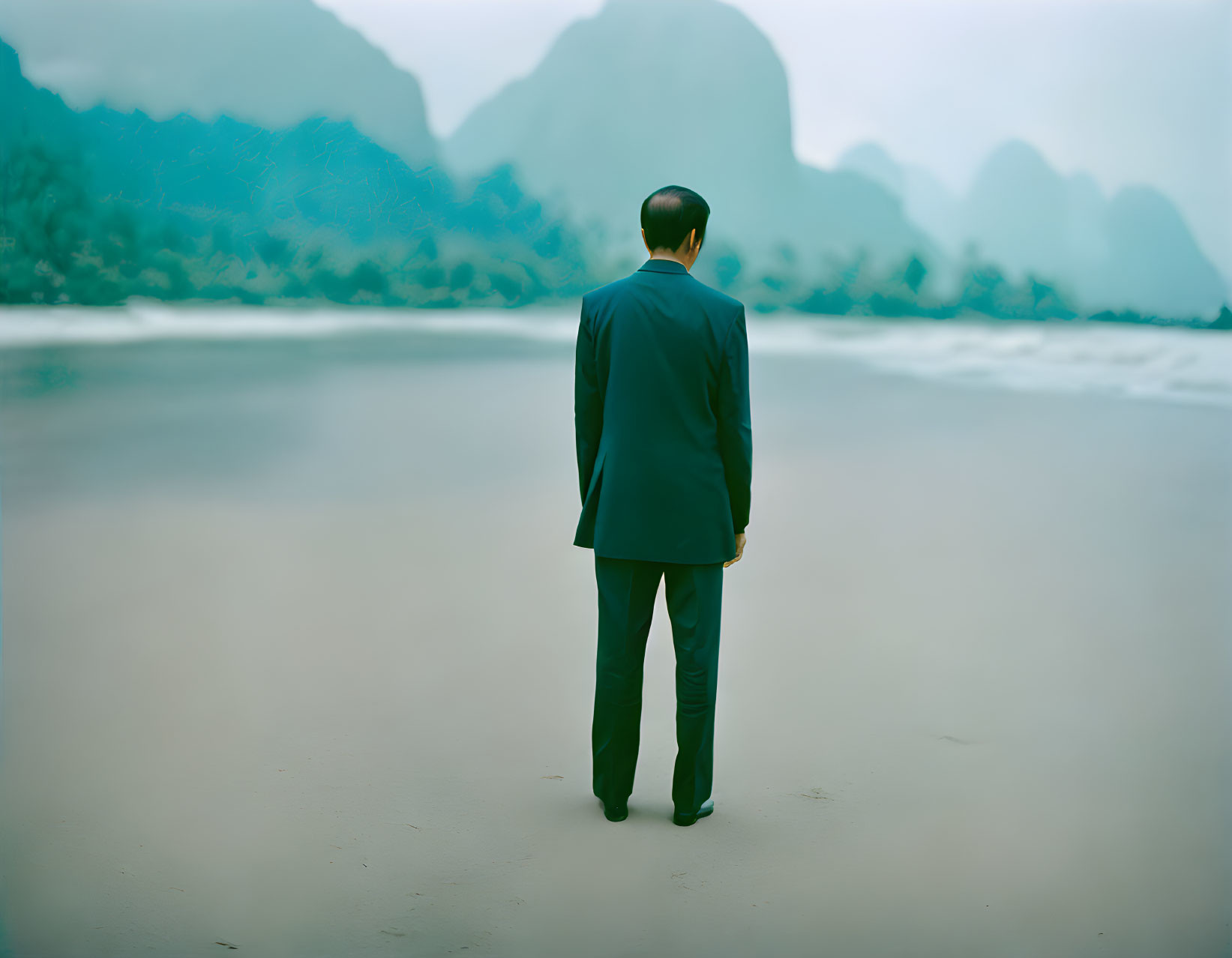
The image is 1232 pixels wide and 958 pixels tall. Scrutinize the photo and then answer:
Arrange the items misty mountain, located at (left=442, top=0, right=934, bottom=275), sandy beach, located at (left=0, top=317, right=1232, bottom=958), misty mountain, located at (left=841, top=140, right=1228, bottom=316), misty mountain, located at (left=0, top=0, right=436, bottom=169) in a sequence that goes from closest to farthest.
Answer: sandy beach, located at (left=0, top=317, right=1232, bottom=958) < misty mountain, located at (left=841, top=140, right=1228, bottom=316) < misty mountain, located at (left=0, top=0, right=436, bottom=169) < misty mountain, located at (left=442, top=0, right=934, bottom=275)

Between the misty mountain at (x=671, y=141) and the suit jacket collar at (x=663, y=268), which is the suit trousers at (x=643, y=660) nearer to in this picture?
the suit jacket collar at (x=663, y=268)

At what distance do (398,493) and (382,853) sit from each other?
281cm

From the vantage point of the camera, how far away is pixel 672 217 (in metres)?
1.54

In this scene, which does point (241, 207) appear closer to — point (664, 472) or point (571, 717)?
point (571, 717)

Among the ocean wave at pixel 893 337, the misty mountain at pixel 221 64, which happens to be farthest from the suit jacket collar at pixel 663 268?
the misty mountain at pixel 221 64

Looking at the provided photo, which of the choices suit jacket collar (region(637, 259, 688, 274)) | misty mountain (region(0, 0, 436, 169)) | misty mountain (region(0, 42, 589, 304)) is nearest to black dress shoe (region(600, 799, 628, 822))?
suit jacket collar (region(637, 259, 688, 274))

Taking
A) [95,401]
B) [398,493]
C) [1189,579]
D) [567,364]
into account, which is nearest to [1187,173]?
[1189,579]

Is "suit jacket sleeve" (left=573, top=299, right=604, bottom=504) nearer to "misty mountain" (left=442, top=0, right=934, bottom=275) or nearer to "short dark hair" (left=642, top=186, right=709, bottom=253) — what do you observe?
"short dark hair" (left=642, top=186, right=709, bottom=253)

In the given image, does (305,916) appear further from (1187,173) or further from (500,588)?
(1187,173)

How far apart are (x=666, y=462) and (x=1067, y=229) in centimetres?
618

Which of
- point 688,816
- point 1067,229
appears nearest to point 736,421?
point 688,816

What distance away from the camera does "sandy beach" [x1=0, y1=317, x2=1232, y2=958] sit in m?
1.43

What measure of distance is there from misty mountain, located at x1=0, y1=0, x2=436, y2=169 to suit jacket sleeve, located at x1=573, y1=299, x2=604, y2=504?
5742 mm

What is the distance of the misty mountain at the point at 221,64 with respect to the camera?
6.40 m
